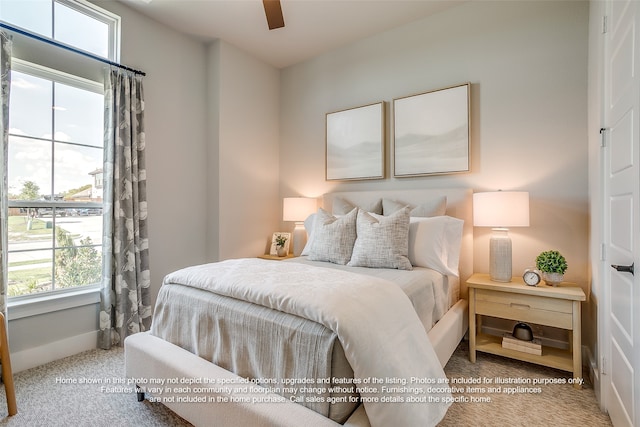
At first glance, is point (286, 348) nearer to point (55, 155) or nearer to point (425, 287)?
point (425, 287)

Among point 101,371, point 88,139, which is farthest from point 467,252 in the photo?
point 88,139

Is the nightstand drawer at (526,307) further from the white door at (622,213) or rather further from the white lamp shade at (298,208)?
the white lamp shade at (298,208)

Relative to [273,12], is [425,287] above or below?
below

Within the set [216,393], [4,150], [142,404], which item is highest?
[4,150]

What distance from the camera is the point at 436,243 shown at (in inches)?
91.7

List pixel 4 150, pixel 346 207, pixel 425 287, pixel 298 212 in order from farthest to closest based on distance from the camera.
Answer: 1. pixel 298 212
2. pixel 346 207
3. pixel 4 150
4. pixel 425 287

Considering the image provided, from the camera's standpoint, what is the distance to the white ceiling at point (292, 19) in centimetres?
277

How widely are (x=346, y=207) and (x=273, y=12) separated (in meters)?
1.84

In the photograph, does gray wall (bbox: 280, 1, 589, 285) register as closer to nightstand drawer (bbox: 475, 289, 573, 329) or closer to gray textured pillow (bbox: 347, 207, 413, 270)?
nightstand drawer (bbox: 475, 289, 573, 329)

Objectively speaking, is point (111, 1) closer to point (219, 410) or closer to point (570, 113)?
point (219, 410)

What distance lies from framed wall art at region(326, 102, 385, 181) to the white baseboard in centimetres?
274

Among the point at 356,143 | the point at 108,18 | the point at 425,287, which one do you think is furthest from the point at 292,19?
the point at 425,287

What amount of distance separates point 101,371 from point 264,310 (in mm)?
1710

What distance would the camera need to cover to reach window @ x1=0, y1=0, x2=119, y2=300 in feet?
7.36
